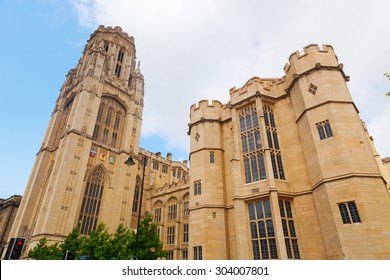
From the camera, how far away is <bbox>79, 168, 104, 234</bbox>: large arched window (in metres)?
36.1

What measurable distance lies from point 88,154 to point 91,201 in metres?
7.52

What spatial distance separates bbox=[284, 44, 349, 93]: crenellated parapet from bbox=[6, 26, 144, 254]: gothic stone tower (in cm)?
3245

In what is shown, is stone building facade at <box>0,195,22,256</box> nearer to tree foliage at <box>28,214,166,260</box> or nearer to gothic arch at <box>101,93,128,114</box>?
gothic arch at <box>101,93,128,114</box>

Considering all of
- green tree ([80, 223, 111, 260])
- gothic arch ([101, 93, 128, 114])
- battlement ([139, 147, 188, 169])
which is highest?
gothic arch ([101, 93, 128, 114])

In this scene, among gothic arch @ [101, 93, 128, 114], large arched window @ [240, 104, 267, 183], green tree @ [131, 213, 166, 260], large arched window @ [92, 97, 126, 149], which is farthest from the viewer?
gothic arch @ [101, 93, 128, 114]

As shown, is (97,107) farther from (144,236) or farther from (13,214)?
(144,236)

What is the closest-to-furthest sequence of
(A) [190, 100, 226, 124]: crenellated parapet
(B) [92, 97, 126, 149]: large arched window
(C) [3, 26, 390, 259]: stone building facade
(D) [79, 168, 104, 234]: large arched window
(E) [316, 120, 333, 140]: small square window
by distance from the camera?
(C) [3, 26, 390, 259]: stone building facade, (E) [316, 120, 333, 140]: small square window, (A) [190, 100, 226, 124]: crenellated parapet, (D) [79, 168, 104, 234]: large arched window, (B) [92, 97, 126, 149]: large arched window

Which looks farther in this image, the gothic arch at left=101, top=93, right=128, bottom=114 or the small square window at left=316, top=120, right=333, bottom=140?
the gothic arch at left=101, top=93, right=128, bottom=114

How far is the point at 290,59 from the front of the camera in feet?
68.2

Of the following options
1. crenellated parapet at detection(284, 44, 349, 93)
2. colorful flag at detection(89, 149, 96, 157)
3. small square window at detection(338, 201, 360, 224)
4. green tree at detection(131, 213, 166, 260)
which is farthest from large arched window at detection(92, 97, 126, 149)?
small square window at detection(338, 201, 360, 224)

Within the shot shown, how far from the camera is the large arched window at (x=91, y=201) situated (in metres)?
36.1

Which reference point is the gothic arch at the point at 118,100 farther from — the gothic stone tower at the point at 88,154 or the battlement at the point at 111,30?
the battlement at the point at 111,30
